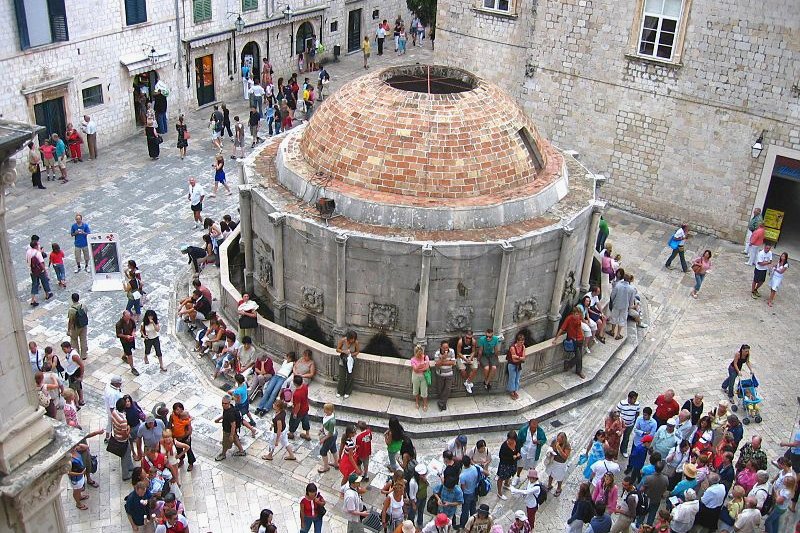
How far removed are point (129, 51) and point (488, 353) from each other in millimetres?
18190

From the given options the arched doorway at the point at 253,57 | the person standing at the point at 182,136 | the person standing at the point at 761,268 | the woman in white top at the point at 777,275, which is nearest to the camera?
the woman in white top at the point at 777,275

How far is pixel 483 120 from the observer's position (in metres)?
17.0

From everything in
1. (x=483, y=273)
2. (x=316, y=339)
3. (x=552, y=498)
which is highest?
(x=483, y=273)

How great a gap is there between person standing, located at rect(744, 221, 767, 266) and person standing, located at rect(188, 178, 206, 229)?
15.0 meters

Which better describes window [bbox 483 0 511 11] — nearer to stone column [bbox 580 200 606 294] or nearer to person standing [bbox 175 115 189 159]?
person standing [bbox 175 115 189 159]

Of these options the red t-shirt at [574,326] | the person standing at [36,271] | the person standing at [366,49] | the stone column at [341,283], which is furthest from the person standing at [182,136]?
the red t-shirt at [574,326]

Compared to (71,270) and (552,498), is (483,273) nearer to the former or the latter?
(552,498)

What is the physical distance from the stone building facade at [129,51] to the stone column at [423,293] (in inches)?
599

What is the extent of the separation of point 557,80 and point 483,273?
39.3 feet

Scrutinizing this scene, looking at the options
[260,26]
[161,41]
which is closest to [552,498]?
[161,41]

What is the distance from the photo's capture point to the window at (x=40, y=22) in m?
23.2

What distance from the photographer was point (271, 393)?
51.0 ft

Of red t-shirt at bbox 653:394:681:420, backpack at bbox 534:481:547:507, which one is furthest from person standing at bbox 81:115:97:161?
red t-shirt at bbox 653:394:681:420

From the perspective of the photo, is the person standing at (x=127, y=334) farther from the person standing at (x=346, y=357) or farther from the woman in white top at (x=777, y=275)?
the woman in white top at (x=777, y=275)
